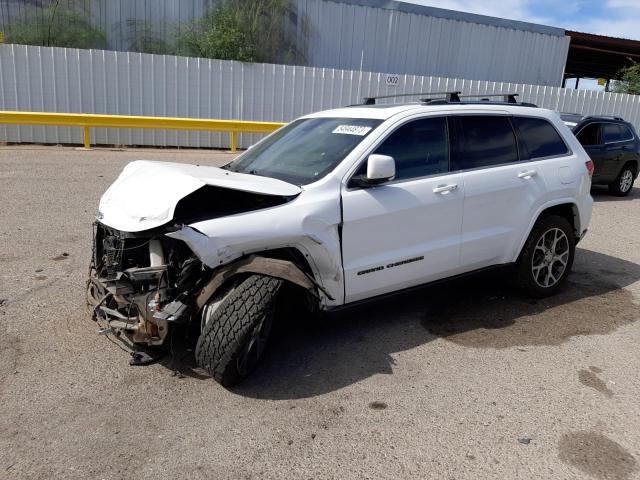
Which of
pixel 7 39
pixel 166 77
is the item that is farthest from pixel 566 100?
pixel 7 39

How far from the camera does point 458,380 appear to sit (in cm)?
364

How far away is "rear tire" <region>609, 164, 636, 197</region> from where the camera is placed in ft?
38.6

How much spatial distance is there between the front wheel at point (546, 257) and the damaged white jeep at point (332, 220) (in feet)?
0.04

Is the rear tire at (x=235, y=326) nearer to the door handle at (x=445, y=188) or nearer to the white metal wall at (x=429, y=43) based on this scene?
the door handle at (x=445, y=188)

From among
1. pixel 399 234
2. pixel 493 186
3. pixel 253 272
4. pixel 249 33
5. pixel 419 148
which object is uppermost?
pixel 249 33

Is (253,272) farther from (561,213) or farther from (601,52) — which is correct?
(601,52)

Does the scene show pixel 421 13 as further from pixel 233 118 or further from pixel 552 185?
pixel 552 185

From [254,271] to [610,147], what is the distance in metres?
10.4

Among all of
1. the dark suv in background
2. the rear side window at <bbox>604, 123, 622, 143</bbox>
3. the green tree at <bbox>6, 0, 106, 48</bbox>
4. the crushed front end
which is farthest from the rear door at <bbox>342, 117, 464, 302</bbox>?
the green tree at <bbox>6, 0, 106, 48</bbox>

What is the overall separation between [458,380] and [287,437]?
130 centimetres

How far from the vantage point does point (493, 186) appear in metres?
4.52

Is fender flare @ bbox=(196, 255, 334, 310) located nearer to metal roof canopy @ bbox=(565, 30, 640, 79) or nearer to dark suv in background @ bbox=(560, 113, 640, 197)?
dark suv in background @ bbox=(560, 113, 640, 197)

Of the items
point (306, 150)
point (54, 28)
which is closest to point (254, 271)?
point (306, 150)

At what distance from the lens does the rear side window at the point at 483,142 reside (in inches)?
177
